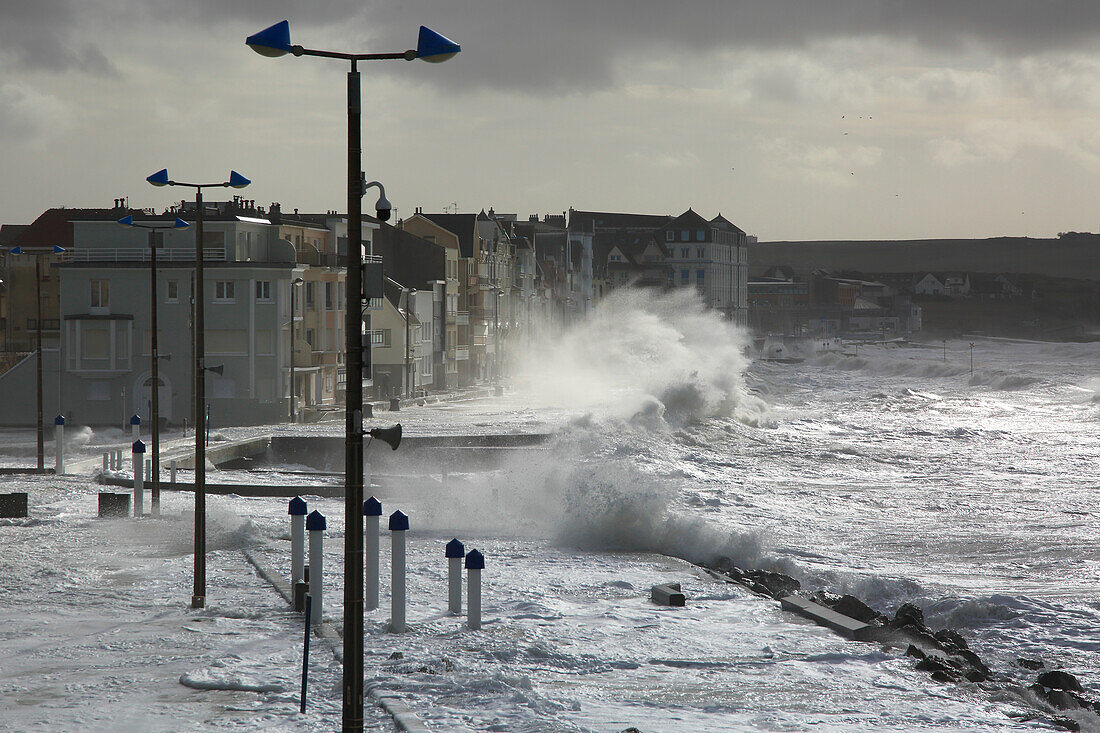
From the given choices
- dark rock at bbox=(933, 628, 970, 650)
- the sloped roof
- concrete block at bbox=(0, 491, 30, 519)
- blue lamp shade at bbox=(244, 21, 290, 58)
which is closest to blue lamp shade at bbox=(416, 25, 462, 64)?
blue lamp shade at bbox=(244, 21, 290, 58)

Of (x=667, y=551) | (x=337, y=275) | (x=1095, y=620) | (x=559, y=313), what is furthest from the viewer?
(x=559, y=313)

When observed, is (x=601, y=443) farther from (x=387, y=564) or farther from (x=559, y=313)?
(x=559, y=313)

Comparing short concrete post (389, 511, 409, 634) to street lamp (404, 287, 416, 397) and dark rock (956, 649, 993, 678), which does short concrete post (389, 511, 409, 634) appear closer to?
dark rock (956, 649, 993, 678)

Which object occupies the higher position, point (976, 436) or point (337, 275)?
point (337, 275)

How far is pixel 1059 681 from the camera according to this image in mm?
14641

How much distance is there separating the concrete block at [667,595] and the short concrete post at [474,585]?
142 inches

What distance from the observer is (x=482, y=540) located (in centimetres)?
2388

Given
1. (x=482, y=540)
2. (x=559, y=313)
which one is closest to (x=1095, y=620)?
(x=482, y=540)

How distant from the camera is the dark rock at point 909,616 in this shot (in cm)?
1709

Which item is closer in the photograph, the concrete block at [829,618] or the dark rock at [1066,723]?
the dark rock at [1066,723]

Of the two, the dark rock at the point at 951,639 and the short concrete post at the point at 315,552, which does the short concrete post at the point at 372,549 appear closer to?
the short concrete post at the point at 315,552

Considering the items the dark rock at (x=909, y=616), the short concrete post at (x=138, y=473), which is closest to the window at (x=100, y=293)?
the short concrete post at (x=138, y=473)

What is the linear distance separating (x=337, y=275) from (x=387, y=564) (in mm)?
44710

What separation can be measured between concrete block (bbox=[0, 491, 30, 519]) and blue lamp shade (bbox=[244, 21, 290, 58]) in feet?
61.9
